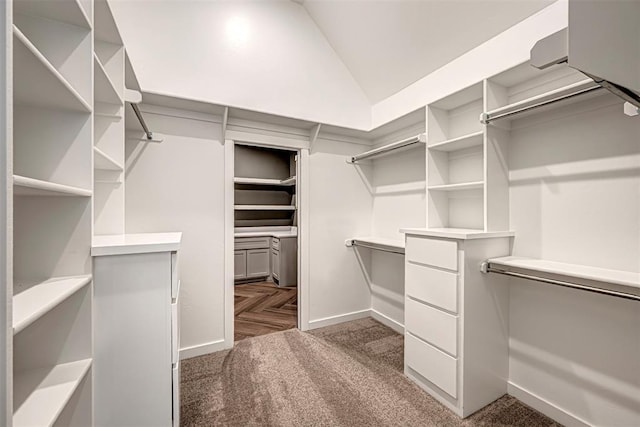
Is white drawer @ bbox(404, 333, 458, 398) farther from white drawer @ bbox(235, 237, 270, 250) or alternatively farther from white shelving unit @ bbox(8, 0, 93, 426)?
white drawer @ bbox(235, 237, 270, 250)

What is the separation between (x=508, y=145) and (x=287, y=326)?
8.81 ft

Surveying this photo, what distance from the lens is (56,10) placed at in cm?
106

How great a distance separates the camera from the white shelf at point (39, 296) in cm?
74

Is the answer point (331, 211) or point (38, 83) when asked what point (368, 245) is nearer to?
point (331, 211)

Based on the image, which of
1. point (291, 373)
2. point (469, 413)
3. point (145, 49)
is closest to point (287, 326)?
point (291, 373)

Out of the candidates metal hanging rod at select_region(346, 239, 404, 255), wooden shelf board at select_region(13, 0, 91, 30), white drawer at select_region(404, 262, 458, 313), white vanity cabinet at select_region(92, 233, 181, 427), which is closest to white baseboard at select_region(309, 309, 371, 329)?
metal hanging rod at select_region(346, 239, 404, 255)

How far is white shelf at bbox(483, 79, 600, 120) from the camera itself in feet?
4.45

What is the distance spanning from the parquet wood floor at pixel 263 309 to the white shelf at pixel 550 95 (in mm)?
2739

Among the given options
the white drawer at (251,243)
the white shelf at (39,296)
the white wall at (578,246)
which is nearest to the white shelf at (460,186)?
the white wall at (578,246)

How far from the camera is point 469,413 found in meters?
1.73

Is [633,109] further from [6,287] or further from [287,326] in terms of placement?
[287,326]

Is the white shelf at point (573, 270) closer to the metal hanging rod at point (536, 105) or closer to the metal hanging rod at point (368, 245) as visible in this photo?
the metal hanging rod at point (536, 105)

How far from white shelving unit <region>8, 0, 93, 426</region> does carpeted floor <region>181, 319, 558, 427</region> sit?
0.86 metres

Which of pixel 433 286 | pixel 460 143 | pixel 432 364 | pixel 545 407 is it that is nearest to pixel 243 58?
pixel 460 143
